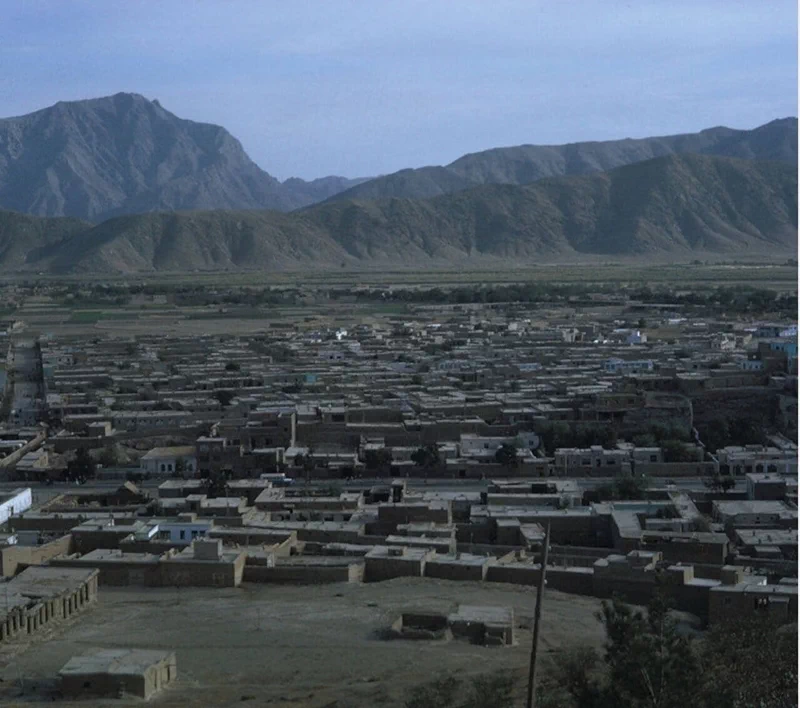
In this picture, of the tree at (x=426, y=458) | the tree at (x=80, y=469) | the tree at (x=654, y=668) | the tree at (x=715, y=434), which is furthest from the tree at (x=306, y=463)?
the tree at (x=654, y=668)

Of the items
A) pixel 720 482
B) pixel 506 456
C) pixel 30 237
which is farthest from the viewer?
pixel 30 237

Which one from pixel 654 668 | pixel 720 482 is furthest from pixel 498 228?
pixel 654 668

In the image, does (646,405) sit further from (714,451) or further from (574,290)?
(574,290)

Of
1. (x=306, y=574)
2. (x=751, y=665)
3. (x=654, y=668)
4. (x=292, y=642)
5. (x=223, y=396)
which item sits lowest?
(x=292, y=642)

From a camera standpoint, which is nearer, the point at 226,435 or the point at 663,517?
the point at 663,517

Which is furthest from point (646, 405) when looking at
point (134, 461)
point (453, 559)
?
point (453, 559)

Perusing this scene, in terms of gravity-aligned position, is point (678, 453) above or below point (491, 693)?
below

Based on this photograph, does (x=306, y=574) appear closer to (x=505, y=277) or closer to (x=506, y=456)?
(x=506, y=456)
